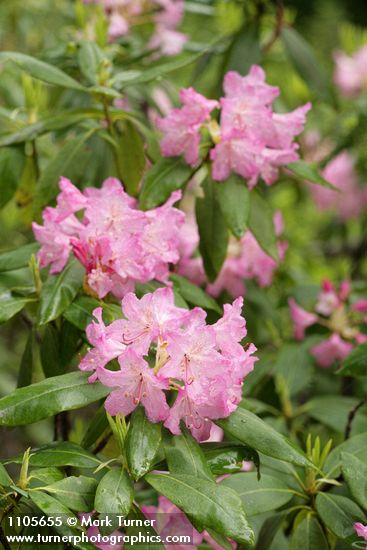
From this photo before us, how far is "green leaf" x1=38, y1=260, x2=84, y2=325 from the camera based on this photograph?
3.66 ft

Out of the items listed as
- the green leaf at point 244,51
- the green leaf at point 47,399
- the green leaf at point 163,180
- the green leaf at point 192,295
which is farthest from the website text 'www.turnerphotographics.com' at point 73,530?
the green leaf at point 244,51

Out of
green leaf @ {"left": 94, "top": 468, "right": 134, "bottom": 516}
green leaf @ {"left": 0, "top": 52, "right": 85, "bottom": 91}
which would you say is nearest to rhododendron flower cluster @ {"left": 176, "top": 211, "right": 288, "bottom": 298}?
green leaf @ {"left": 0, "top": 52, "right": 85, "bottom": 91}

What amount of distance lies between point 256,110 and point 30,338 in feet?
1.56

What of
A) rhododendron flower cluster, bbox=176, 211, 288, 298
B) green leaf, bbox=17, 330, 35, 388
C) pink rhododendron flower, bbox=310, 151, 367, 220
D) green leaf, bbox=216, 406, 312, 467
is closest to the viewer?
green leaf, bbox=216, 406, 312, 467

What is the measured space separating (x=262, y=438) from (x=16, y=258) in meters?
0.47

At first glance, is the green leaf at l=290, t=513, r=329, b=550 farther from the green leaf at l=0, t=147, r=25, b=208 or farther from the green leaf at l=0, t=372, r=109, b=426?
the green leaf at l=0, t=147, r=25, b=208

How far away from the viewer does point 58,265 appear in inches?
47.5

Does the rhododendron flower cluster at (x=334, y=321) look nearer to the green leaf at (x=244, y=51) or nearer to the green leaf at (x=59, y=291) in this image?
the green leaf at (x=244, y=51)

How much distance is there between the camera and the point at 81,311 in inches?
44.9

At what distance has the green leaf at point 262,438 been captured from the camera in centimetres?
100

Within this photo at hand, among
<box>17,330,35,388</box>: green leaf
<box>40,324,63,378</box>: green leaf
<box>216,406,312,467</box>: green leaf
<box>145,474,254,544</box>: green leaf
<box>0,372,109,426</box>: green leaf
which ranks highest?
<box>0,372,109,426</box>: green leaf

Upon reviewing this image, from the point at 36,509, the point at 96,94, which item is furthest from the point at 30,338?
the point at 96,94

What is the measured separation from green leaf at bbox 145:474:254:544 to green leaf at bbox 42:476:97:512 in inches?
3.0

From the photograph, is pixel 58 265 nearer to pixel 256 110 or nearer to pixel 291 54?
pixel 256 110
